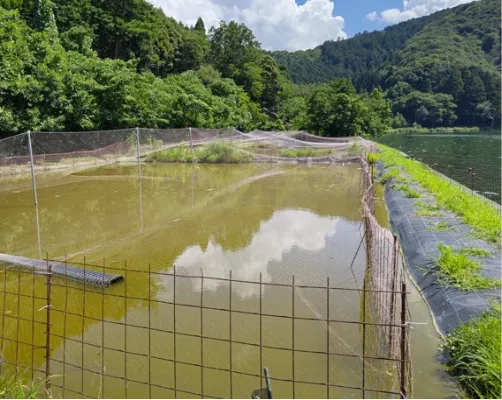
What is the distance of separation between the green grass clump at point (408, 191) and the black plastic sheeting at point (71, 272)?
7.12 meters

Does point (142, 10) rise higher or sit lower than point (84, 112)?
higher

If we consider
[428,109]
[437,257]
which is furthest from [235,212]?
[428,109]

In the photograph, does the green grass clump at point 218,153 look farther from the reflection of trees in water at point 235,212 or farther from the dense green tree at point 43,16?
the dense green tree at point 43,16

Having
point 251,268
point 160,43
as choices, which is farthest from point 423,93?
point 251,268

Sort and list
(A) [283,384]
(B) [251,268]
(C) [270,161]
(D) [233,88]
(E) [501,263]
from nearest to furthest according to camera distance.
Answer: (A) [283,384] → (E) [501,263] → (B) [251,268] → (C) [270,161] → (D) [233,88]

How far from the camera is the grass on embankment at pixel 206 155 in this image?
21.1m

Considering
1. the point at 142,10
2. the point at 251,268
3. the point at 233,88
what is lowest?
the point at 251,268

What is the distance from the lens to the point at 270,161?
2322cm

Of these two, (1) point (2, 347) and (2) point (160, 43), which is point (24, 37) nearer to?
(1) point (2, 347)

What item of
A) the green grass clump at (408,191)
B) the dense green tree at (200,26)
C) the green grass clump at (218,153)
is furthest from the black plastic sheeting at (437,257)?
the dense green tree at (200,26)

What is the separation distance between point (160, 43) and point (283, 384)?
43.4 meters

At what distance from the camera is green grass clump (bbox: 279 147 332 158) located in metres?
23.8

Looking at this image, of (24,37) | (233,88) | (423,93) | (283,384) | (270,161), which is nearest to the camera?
(283,384)

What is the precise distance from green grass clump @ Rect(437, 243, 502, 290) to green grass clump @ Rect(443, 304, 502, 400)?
636mm
